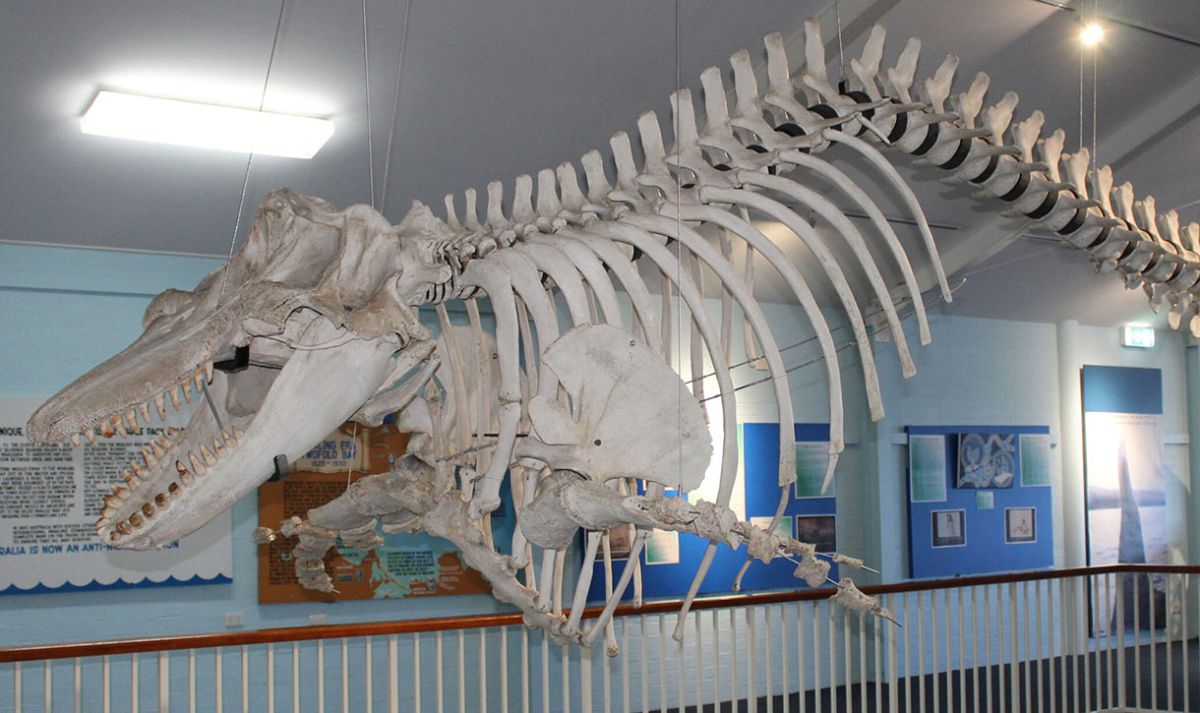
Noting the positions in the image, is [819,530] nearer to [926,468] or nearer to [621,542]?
[926,468]

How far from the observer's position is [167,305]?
101 inches

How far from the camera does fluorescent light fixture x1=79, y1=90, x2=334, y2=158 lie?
455 centimetres

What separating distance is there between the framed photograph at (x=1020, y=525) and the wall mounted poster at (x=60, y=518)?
633 cm

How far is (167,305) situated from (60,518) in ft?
11.4

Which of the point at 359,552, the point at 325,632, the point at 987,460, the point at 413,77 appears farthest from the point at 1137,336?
the point at 325,632

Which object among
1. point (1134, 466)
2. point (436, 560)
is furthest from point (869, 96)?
point (1134, 466)

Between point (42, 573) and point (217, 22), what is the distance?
2939 millimetres

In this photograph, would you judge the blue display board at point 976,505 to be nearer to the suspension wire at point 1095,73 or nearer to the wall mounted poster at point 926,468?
the wall mounted poster at point 926,468

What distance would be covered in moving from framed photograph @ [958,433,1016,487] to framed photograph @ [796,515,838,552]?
4.09 feet

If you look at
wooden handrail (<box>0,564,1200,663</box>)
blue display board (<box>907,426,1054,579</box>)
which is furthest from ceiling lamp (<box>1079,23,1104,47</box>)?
blue display board (<box>907,426,1054,579</box>)

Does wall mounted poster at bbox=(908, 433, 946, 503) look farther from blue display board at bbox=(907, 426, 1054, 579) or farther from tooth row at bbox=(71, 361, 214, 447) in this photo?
tooth row at bbox=(71, 361, 214, 447)

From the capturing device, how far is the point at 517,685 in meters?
6.73

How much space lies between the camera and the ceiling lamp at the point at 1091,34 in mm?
5465

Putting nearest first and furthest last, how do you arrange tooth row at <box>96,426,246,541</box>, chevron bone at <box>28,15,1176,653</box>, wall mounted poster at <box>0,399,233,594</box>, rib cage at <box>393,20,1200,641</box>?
1. tooth row at <box>96,426,246,541</box>
2. chevron bone at <box>28,15,1176,653</box>
3. rib cage at <box>393,20,1200,641</box>
4. wall mounted poster at <box>0,399,233,594</box>
